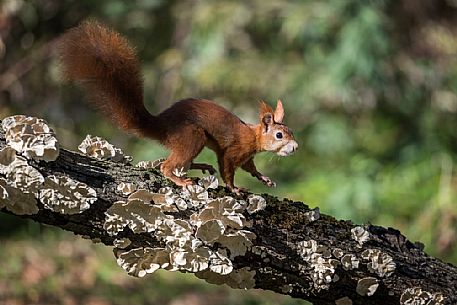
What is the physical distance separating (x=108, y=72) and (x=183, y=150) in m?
0.21

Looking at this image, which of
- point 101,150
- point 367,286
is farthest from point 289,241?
point 101,150

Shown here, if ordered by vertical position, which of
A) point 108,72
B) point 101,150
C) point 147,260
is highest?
point 108,72

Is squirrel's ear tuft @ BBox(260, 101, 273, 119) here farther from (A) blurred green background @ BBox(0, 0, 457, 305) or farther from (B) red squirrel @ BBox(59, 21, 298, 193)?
(A) blurred green background @ BBox(0, 0, 457, 305)

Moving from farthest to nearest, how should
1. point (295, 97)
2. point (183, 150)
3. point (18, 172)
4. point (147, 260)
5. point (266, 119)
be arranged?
point (295, 97)
point (266, 119)
point (183, 150)
point (147, 260)
point (18, 172)

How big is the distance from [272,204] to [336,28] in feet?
12.2

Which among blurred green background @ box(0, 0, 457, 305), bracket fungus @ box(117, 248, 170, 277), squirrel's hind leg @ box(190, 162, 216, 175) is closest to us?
bracket fungus @ box(117, 248, 170, 277)

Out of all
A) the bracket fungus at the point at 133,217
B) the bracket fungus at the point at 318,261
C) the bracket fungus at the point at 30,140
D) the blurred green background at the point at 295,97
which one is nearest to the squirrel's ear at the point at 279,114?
the bracket fungus at the point at 318,261

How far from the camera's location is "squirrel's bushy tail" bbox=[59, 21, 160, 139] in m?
1.54

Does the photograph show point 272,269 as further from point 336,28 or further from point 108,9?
point 108,9

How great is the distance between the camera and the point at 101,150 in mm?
1509

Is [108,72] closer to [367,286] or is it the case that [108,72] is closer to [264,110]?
[264,110]

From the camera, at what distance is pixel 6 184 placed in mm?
1265

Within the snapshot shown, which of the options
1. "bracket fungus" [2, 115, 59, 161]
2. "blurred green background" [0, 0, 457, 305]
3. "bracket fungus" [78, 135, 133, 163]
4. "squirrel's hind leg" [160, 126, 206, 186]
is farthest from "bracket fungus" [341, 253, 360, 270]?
"blurred green background" [0, 0, 457, 305]

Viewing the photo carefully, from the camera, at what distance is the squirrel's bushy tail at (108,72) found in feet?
5.05
